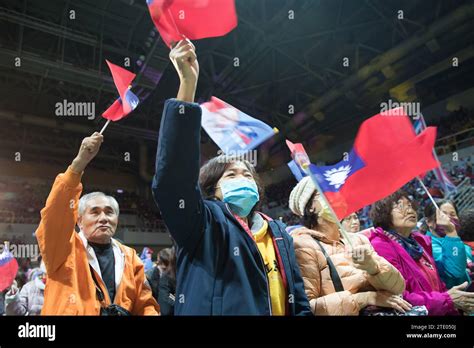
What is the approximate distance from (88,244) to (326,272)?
2.98ft

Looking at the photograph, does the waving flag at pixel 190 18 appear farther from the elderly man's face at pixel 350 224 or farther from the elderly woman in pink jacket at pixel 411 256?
the elderly man's face at pixel 350 224

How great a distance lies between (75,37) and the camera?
274 inches

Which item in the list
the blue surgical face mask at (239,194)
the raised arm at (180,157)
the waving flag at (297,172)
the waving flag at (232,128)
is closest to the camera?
the raised arm at (180,157)

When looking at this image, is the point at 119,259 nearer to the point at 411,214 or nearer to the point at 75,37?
the point at 411,214

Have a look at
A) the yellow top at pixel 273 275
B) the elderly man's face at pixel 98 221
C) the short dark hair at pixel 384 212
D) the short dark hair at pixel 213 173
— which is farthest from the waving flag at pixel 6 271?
the short dark hair at pixel 384 212

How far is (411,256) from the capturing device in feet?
5.41

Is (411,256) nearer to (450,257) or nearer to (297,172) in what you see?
(450,257)

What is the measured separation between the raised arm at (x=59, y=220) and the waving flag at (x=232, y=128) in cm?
56

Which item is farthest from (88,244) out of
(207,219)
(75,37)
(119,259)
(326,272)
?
(75,37)

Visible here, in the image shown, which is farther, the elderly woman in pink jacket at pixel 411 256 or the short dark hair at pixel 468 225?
the short dark hair at pixel 468 225

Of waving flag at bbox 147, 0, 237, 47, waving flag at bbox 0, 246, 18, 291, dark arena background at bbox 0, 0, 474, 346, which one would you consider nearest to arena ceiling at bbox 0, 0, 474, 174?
dark arena background at bbox 0, 0, 474, 346

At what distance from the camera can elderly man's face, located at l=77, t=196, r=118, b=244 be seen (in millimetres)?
1581

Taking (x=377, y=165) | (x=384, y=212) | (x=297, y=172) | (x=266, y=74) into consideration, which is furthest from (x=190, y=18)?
(x=266, y=74)

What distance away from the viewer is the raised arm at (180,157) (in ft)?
3.23
